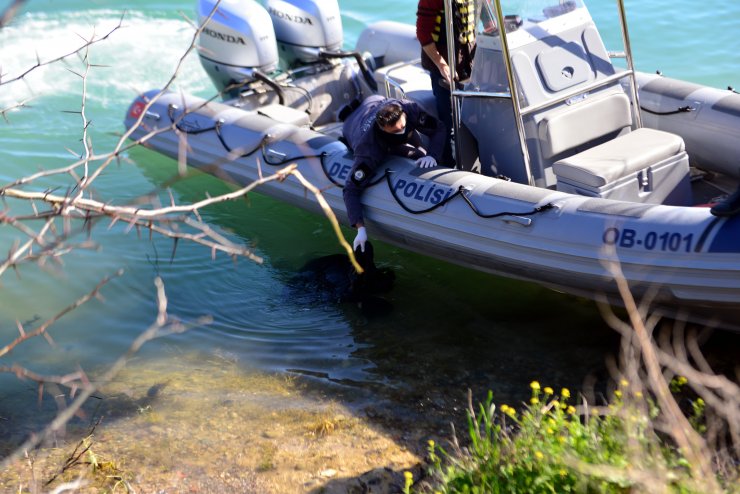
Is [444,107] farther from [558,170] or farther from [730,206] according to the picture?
[730,206]

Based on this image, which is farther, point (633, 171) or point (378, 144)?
point (378, 144)

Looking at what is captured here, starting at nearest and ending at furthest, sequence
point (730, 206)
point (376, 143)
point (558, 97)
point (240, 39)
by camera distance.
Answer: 1. point (730, 206)
2. point (558, 97)
3. point (376, 143)
4. point (240, 39)

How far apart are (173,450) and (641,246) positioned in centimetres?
226

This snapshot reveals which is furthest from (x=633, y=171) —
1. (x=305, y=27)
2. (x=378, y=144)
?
(x=305, y=27)

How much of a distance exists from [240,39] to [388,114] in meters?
2.11

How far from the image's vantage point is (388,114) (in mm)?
4367

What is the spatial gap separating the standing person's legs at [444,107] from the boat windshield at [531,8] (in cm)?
47

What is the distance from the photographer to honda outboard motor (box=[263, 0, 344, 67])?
6.25m

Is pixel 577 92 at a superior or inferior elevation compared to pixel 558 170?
superior

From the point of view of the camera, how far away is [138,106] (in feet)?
20.4

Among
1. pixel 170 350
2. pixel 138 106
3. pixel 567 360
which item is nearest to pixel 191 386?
pixel 170 350

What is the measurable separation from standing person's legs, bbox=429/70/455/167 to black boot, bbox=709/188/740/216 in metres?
1.71

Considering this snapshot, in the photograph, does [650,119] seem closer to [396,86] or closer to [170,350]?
[396,86]

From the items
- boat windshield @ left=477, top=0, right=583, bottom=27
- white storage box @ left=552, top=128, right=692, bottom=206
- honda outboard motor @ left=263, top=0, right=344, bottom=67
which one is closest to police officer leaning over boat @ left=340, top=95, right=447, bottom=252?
boat windshield @ left=477, top=0, right=583, bottom=27
